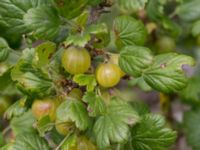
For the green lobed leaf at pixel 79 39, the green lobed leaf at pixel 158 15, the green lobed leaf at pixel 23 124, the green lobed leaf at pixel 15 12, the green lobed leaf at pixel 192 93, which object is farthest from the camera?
the green lobed leaf at pixel 192 93

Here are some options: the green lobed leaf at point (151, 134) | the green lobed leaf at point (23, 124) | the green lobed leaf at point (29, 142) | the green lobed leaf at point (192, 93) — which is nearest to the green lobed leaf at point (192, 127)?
the green lobed leaf at point (192, 93)

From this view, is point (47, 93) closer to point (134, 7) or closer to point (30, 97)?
point (30, 97)

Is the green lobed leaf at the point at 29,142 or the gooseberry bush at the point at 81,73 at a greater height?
the gooseberry bush at the point at 81,73

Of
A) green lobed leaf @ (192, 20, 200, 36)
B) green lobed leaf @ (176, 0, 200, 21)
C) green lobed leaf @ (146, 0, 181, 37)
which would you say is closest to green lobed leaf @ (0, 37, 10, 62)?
green lobed leaf @ (146, 0, 181, 37)

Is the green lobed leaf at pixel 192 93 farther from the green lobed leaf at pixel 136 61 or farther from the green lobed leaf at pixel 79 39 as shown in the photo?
the green lobed leaf at pixel 79 39

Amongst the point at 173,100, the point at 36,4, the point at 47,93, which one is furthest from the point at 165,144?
the point at 173,100

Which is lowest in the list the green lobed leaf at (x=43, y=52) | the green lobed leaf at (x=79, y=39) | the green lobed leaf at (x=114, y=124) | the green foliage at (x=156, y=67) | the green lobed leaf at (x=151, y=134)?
the green lobed leaf at (x=151, y=134)

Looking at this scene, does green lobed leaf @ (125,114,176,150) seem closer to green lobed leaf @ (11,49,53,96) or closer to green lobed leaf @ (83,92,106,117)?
green lobed leaf @ (83,92,106,117)
